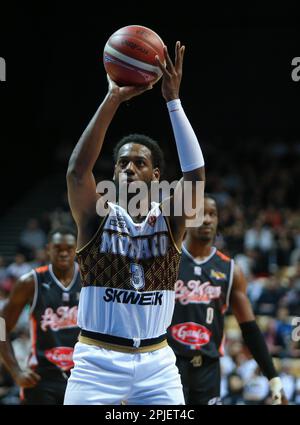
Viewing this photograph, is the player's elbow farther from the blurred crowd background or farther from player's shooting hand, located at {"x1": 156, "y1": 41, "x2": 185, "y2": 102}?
the blurred crowd background

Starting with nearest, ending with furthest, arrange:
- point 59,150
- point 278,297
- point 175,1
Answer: point 278,297, point 175,1, point 59,150

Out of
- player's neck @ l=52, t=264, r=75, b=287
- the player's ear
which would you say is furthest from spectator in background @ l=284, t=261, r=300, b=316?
the player's ear

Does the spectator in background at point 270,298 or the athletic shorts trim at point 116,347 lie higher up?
the spectator in background at point 270,298

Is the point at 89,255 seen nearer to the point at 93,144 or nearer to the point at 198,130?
the point at 93,144

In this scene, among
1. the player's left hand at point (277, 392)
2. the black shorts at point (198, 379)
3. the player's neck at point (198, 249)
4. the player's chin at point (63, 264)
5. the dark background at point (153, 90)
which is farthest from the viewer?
the dark background at point (153, 90)

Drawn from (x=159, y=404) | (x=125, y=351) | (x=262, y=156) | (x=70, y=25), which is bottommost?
(x=159, y=404)

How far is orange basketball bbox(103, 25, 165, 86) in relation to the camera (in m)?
3.94

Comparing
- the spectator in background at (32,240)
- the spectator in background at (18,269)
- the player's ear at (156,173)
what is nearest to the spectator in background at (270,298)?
the spectator in background at (18,269)

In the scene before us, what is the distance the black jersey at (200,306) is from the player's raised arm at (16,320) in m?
1.24

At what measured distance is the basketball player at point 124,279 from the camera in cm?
375

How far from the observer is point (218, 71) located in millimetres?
20625

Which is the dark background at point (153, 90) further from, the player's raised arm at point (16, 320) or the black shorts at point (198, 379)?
the black shorts at point (198, 379)

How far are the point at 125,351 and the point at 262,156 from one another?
16.4m

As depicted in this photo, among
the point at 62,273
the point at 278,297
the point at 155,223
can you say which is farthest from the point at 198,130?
the point at 155,223
